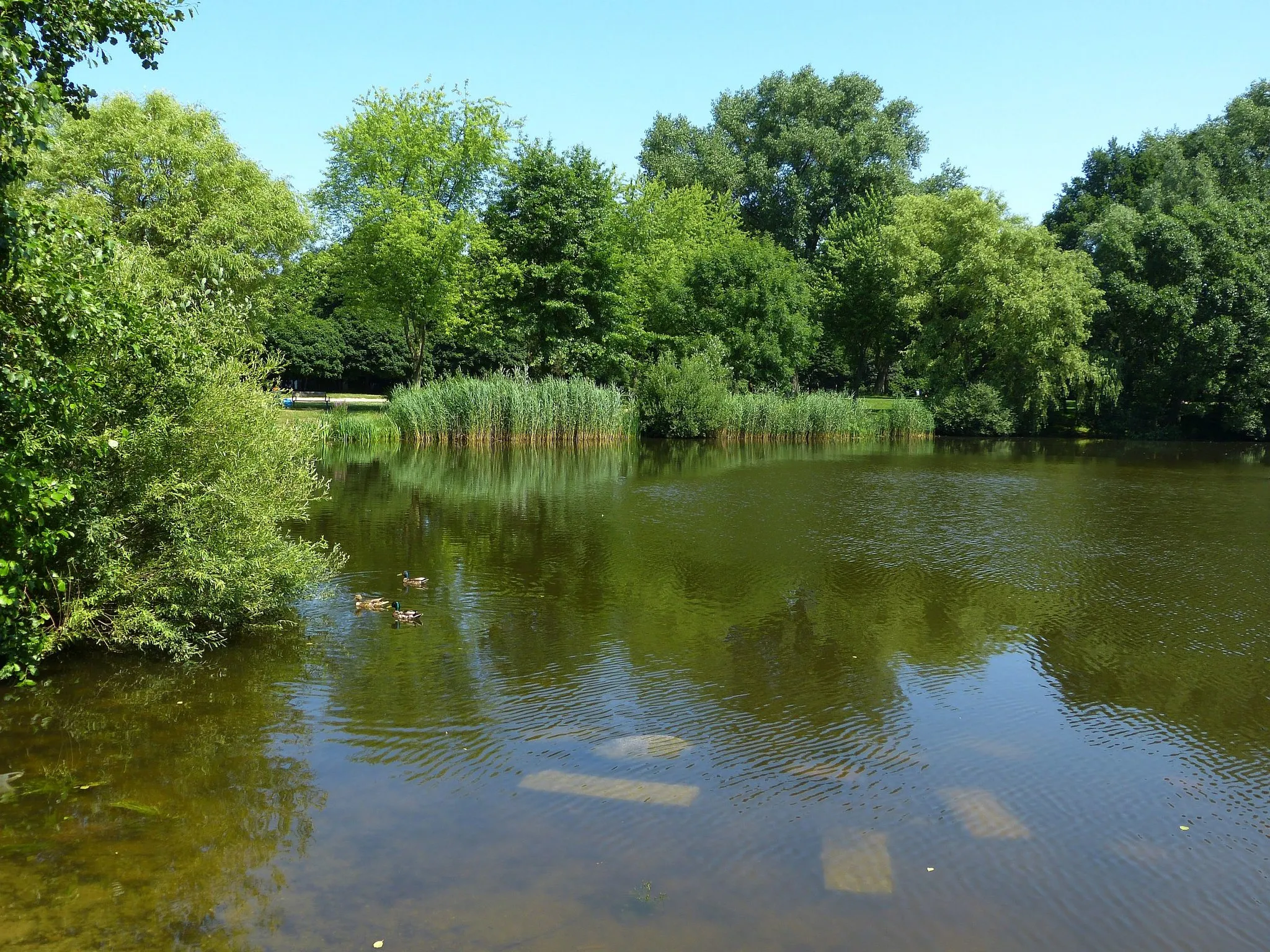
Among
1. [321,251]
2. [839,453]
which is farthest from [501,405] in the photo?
[321,251]

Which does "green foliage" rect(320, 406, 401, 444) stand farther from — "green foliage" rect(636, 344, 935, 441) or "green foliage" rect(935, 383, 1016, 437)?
"green foliage" rect(935, 383, 1016, 437)

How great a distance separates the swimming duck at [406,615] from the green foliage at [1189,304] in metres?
37.2

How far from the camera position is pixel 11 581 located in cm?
657

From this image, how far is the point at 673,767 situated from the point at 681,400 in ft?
91.7

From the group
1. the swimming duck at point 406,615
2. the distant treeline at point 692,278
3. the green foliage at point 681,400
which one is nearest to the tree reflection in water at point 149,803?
the swimming duck at point 406,615

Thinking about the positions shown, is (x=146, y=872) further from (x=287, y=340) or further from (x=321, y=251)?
(x=287, y=340)

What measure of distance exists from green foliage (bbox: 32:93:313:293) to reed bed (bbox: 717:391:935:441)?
18.5 metres

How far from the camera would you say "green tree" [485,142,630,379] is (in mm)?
35375

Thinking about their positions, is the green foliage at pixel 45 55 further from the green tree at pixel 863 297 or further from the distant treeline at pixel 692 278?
the green tree at pixel 863 297

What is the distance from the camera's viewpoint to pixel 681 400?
33719 mm

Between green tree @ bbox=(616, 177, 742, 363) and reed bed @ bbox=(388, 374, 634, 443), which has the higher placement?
green tree @ bbox=(616, 177, 742, 363)

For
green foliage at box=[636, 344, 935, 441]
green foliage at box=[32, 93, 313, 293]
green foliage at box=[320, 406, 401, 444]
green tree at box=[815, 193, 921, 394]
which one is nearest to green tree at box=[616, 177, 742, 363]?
green foliage at box=[636, 344, 935, 441]

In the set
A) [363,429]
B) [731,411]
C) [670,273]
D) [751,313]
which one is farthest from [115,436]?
[670,273]

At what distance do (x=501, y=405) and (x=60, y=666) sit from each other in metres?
21.7
